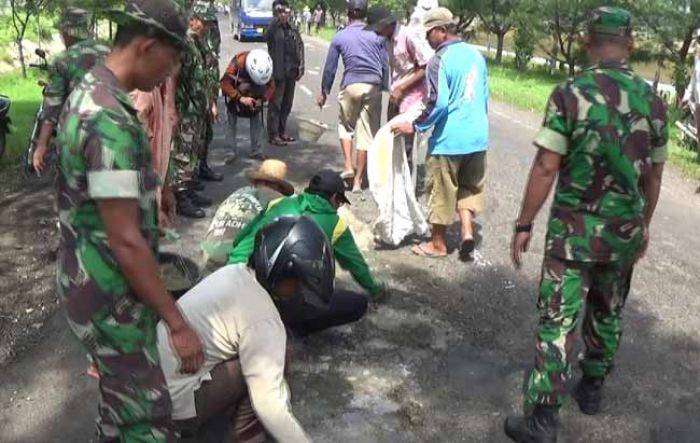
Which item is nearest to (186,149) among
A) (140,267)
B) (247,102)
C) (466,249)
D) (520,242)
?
(247,102)

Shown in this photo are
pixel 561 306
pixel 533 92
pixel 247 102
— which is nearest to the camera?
pixel 561 306

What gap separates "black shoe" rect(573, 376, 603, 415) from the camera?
3.64 m

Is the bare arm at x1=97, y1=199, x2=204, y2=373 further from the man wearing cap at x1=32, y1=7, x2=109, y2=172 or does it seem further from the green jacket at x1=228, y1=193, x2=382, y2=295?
the man wearing cap at x1=32, y1=7, x2=109, y2=172

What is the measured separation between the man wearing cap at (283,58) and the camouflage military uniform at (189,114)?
2.44 meters

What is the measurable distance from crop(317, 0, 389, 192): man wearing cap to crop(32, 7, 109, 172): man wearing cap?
2.91 meters

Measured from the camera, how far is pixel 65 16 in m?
4.89

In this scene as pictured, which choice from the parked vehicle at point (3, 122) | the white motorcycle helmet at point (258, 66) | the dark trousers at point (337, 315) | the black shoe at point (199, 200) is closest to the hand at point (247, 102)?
the white motorcycle helmet at point (258, 66)

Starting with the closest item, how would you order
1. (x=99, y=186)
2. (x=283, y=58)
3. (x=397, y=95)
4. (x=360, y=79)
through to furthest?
(x=99, y=186), (x=397, y=95), (x=360, y=79), (x=283, y=58)

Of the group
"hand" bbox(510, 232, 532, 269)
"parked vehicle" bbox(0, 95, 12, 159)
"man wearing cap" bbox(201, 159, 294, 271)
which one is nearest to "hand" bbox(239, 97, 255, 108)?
"parked vehicle" bbox(0, 95, 12, 159)

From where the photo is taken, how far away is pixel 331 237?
3.86 metres

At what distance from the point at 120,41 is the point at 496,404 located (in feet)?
8.42

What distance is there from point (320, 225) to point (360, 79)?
3.81 metres

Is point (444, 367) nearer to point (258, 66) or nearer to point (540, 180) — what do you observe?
point (540, 180)

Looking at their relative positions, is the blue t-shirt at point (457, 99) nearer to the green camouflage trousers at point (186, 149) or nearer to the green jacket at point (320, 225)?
the green jacket at point (320, 225)
